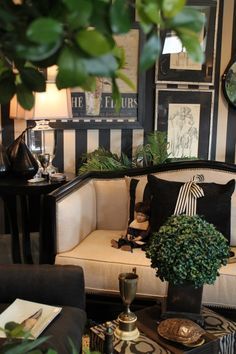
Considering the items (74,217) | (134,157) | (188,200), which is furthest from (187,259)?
(134,157)

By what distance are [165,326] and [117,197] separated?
1.31 meters

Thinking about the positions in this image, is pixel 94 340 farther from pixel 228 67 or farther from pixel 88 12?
pixel 228 67

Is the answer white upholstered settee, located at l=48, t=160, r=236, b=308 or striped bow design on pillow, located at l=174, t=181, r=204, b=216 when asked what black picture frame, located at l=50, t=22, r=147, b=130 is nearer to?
white upholstered settee, located at l=48, t=160, r=236, b=308

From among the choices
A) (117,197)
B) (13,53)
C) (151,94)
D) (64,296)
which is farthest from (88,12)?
(151,94)

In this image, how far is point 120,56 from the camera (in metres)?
0.60

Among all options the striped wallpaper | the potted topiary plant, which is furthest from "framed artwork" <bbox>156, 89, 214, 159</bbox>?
the potted topiary plant

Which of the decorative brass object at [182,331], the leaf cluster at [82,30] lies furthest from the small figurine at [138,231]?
the leaf cluster at [82,30]

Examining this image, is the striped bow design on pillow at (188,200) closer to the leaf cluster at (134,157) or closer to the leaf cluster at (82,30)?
the leaf cluster at (134,157)

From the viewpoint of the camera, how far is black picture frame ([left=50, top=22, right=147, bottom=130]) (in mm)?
3445

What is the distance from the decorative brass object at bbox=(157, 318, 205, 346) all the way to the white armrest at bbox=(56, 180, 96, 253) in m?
0.91

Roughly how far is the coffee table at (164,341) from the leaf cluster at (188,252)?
0.20 metres

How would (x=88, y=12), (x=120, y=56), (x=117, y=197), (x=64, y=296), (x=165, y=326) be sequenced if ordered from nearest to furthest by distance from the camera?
(x=88, y=12) → (x=120, y=56) → (x=165, y=326) → (x=64, y=296) → (x=117, y=197)

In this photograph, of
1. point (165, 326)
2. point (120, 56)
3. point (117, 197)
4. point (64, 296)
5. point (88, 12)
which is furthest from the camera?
point (117, 197)

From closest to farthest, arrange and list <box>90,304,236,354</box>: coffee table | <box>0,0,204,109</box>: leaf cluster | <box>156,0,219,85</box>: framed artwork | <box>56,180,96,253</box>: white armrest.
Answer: <box>0,0,204,109</box>: leaf cluster
<box>90,304,236,354</box>: coffee table
<box>56,180,96,253</box>: white armrest
<box>156,0,219,85</box>: framed artwork
